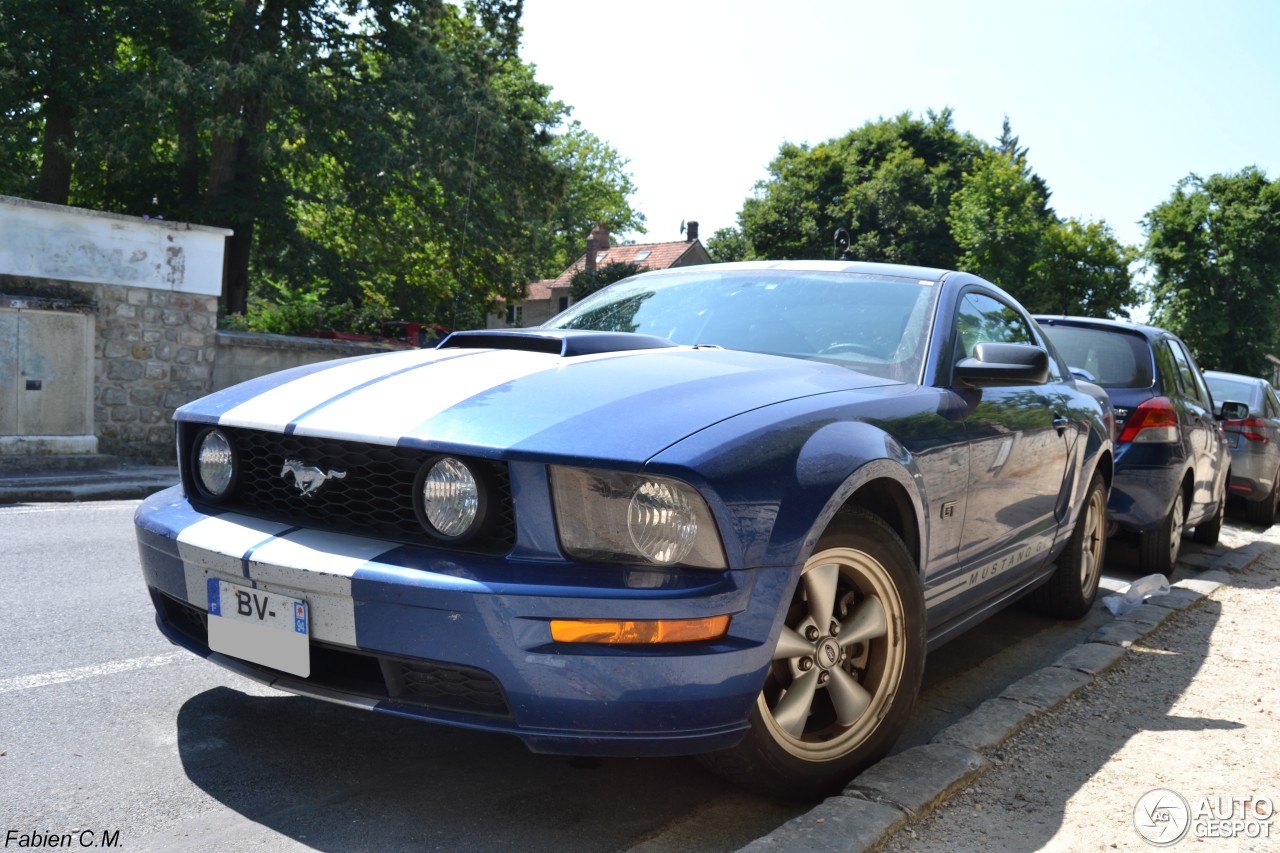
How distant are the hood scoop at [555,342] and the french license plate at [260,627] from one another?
107 centimetres

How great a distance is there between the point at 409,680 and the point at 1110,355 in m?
5.79

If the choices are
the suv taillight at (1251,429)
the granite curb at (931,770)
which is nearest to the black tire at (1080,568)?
the granite curb at (931,770)

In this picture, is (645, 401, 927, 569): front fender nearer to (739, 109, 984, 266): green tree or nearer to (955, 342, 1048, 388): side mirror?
(955, 342, 1048, 388): side mirror

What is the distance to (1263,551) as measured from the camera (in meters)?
8.02

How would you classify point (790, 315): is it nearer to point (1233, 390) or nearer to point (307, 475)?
point (307, 475)

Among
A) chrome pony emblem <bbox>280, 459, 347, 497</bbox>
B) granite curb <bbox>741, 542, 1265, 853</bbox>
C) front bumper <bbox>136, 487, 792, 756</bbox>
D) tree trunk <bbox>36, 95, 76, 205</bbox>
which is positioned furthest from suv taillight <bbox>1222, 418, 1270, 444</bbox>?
tree trunk <bbox>36, 95, 76, 205</bbox>

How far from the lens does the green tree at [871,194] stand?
4669cm

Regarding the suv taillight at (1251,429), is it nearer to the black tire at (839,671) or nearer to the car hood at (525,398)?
the car hood at (525,398)

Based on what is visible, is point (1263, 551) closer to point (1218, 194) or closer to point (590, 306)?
point (590, 306)

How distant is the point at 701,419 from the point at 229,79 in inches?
721

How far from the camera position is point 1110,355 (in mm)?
6883

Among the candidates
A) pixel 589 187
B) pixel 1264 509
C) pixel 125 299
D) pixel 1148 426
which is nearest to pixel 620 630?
pixel 1148 426

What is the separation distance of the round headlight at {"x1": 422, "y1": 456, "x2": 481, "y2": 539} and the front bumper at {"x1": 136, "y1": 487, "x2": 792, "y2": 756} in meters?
0.08

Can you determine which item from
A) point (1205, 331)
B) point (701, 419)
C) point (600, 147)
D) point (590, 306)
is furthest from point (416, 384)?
point (600, 147)
